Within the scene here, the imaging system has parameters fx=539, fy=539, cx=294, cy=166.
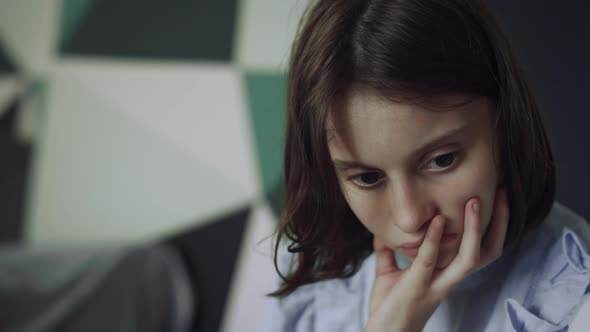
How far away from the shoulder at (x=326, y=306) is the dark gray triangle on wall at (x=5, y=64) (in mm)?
1043

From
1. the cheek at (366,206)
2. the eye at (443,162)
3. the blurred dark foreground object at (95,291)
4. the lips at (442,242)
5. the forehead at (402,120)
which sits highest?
the forehead at (402,120)

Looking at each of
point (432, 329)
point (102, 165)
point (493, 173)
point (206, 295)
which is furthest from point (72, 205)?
point (493, 173)

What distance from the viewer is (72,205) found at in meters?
1.35

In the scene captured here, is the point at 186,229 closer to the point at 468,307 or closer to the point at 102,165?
the point at 102,165

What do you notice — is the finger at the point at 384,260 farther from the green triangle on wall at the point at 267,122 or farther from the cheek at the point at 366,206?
the green triangle on wall at the point at 267,122

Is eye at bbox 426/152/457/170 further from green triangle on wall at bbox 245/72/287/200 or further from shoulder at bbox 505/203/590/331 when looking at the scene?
green triangle on wall at bbox 245/72/287/200

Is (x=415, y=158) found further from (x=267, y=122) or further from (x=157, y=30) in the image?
(x=157, y=30)

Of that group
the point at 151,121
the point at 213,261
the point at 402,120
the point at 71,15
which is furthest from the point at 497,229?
the point at 71,15

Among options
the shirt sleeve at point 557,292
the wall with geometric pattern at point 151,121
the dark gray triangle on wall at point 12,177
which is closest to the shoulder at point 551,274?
the shirt sleeve at point 557,292

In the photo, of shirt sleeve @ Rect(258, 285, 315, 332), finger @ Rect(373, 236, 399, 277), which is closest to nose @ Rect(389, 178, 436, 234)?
finger @ Rect(373, 236, 399, 277)

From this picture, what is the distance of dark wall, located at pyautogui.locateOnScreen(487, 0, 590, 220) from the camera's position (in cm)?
68

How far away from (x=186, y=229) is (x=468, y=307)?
2.48ft

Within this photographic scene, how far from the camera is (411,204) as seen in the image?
1.63 feet

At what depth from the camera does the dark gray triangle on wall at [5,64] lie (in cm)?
137
